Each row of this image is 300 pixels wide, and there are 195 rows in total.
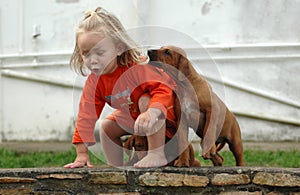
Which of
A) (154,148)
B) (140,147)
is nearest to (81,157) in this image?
(140,147)

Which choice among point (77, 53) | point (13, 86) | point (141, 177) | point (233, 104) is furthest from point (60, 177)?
point (13, 86)

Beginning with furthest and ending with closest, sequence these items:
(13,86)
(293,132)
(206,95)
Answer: (13,86) → (293,132) → (206,95)

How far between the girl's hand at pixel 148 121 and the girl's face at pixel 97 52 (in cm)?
34

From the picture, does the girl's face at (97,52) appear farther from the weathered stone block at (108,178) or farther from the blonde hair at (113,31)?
the weathered stone block at (108,178)

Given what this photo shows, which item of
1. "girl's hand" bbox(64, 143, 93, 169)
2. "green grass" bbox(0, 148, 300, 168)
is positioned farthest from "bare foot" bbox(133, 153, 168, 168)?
"green grass" bbox(0, 148, 300, 168)

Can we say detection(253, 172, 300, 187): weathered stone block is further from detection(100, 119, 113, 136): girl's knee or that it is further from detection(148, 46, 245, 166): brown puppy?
detection(100, 119, 113, 136): girl's knee

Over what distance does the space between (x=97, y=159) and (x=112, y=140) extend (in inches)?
109

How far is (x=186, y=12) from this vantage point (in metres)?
8.33

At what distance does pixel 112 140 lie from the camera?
3717 mm

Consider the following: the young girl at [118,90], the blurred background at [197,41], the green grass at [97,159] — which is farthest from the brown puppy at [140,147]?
the blurred background at [197,41]

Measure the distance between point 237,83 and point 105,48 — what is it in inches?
189

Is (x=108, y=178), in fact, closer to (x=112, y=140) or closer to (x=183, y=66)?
(x=112, y=140)

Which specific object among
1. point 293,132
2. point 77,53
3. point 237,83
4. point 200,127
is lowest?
point 293,132

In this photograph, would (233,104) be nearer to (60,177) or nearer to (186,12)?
(186,12)
